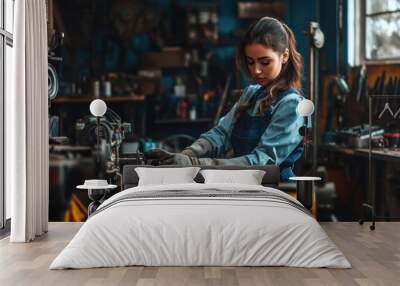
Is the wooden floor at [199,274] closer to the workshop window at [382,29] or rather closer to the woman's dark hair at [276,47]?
the woman's dark hair at [276,47]

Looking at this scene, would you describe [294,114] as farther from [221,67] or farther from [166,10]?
[166,10]

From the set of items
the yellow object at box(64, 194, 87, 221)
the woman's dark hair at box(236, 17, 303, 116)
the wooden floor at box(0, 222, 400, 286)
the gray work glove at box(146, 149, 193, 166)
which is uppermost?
the woman's dark hair at box(236, 17, 303, 116)

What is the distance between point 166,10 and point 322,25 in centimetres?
195

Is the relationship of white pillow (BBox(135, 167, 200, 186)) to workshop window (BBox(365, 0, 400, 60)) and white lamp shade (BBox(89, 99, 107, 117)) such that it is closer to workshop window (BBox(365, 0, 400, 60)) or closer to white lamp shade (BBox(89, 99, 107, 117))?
white lamp shade (BBox(89, 99, 107, 117))

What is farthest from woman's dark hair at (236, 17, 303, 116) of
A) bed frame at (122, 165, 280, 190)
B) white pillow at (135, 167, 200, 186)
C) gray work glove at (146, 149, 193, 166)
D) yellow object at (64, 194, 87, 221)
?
yellow object at (64, 194, 87, 221)

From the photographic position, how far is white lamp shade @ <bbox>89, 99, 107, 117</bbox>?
774cm

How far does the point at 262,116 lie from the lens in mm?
7984

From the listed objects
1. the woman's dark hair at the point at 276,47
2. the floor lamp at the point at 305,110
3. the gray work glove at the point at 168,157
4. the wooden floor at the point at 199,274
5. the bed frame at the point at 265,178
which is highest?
the woman's dark hair at the point at 276,47

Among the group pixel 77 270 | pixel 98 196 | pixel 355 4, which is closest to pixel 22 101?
pixel 98 196

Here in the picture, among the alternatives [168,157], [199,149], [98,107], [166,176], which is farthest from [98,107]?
[199,149]

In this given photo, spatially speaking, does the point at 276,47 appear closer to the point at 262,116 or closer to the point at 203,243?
the point at 262,116

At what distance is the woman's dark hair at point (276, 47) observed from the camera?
805 centimetres

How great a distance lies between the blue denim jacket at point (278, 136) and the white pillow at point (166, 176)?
63 cm

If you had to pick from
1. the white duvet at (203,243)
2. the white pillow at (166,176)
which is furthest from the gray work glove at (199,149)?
the white duvet at (203,243)
